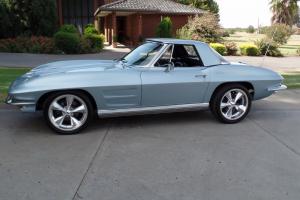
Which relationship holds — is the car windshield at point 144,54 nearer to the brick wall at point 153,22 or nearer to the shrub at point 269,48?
the shrub at point 269,48

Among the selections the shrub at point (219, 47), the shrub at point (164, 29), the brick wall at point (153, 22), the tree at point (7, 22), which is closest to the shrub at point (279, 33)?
the shrub at point (219, 47)

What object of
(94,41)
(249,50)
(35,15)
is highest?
(35,15)

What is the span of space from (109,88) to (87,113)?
1.56ft

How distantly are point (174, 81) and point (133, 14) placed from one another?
2513cm

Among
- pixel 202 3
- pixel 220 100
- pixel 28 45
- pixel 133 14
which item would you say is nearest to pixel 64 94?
pixel 220 100

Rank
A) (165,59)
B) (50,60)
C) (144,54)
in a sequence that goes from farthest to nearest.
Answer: (50,60) → (144,54) → (165,59)

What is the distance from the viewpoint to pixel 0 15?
80.4 feet

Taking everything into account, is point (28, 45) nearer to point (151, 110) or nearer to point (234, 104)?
point (151, 110)

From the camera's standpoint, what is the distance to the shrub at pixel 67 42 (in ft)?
71.4

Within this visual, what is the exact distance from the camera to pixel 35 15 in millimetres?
25281

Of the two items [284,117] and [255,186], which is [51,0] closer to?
[284,117]

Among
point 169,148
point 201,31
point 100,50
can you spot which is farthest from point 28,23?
point 169,148

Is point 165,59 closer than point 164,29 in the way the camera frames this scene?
Yes

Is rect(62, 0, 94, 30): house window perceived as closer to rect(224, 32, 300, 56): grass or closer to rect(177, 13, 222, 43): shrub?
rect(224, 32, 300, 56): grass
